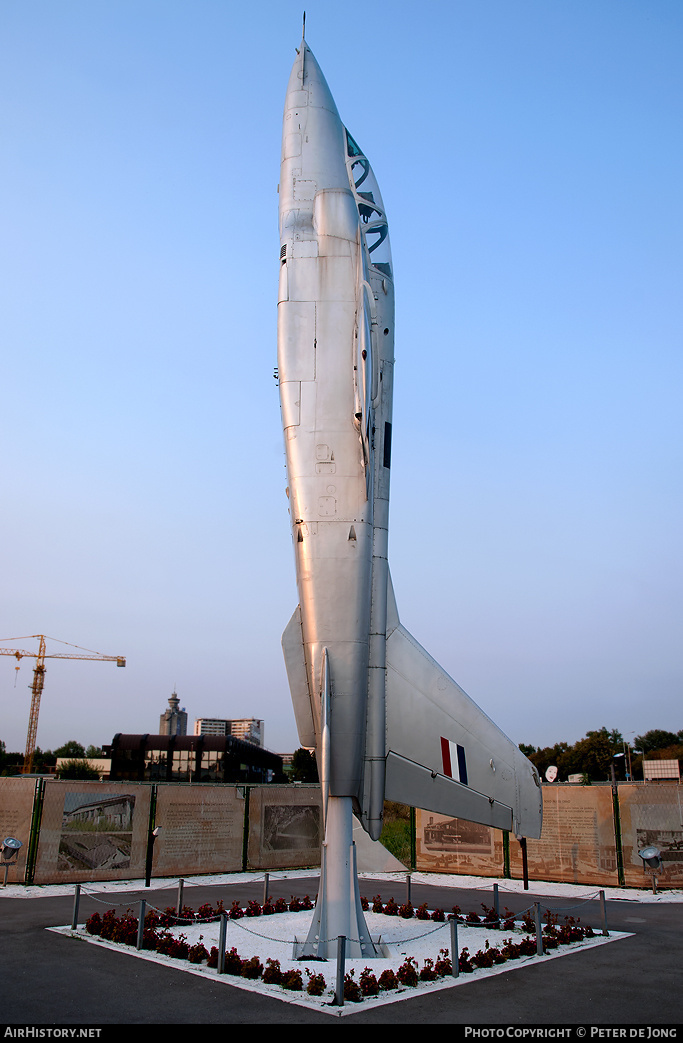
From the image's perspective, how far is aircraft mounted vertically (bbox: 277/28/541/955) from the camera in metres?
10.5

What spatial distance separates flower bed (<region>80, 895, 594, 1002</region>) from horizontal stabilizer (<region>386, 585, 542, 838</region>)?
5.24ft

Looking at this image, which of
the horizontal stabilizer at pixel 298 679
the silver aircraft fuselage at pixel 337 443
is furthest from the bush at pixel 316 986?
the horizontal stabilizer at pixel 298 679

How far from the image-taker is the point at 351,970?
868cm

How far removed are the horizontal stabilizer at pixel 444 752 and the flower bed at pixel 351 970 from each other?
1598 millimetres

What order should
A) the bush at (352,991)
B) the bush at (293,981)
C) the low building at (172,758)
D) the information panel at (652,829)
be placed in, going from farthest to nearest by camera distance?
the low building at (172,758), the information panel at (652,829), the bush at (293,981), the bush at (352,991)

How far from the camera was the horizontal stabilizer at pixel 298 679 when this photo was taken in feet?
35.9

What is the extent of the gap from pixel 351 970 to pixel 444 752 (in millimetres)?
3364

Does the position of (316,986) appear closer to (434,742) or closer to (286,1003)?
(286,1003)

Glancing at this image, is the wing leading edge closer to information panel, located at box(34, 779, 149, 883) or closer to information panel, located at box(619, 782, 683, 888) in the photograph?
information panel, located at box(619, 782, 683, 888)

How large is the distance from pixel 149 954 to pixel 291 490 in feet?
22.0

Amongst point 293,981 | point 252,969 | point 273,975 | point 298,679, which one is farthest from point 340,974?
point 298,679

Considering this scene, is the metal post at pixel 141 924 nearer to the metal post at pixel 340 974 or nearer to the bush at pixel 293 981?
the bush at pixel 293 981

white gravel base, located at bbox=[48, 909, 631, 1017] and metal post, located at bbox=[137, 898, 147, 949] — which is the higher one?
metal post, located at bbox=[137, 898, 147, 949]


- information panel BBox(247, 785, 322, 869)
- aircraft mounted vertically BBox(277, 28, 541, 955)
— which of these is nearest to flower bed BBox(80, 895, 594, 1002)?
aircraft mounted vertically BBox(277, 28, 541, 955)
